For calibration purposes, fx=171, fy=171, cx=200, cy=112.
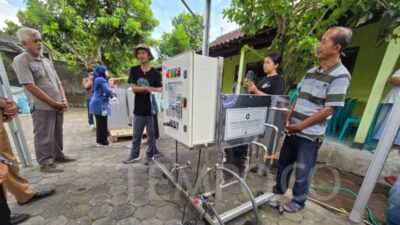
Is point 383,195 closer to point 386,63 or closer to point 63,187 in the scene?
point 386,63

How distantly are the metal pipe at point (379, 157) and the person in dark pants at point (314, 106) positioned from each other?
52 centimetres

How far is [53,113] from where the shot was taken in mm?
2244

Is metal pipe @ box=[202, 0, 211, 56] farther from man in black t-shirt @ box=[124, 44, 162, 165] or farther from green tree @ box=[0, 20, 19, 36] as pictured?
green tree @ box=[0, 20, 19, 36]

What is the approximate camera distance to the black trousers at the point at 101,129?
3.31m

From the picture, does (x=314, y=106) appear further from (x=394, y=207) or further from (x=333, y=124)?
(x=333, y=124)

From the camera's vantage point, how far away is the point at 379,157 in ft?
5.26

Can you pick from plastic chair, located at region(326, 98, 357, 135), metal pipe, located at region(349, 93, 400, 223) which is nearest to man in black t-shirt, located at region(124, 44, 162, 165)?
metal pipe, located at region(349, 93, 400, 223)

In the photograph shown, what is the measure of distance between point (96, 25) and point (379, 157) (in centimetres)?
869

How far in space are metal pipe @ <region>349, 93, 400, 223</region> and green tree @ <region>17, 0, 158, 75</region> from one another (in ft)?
26.3

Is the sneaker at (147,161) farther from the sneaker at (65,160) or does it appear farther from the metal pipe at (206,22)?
the metal pipe at (206,22)

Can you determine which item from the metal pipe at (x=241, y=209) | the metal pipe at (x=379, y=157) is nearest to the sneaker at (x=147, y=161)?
the metal pipe at (x=241, y=209)

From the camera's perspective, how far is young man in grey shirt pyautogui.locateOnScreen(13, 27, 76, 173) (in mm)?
1959

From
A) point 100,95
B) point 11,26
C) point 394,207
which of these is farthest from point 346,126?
point 11,26

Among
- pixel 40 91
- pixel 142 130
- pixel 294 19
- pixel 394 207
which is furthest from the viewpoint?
pixel 142 130
